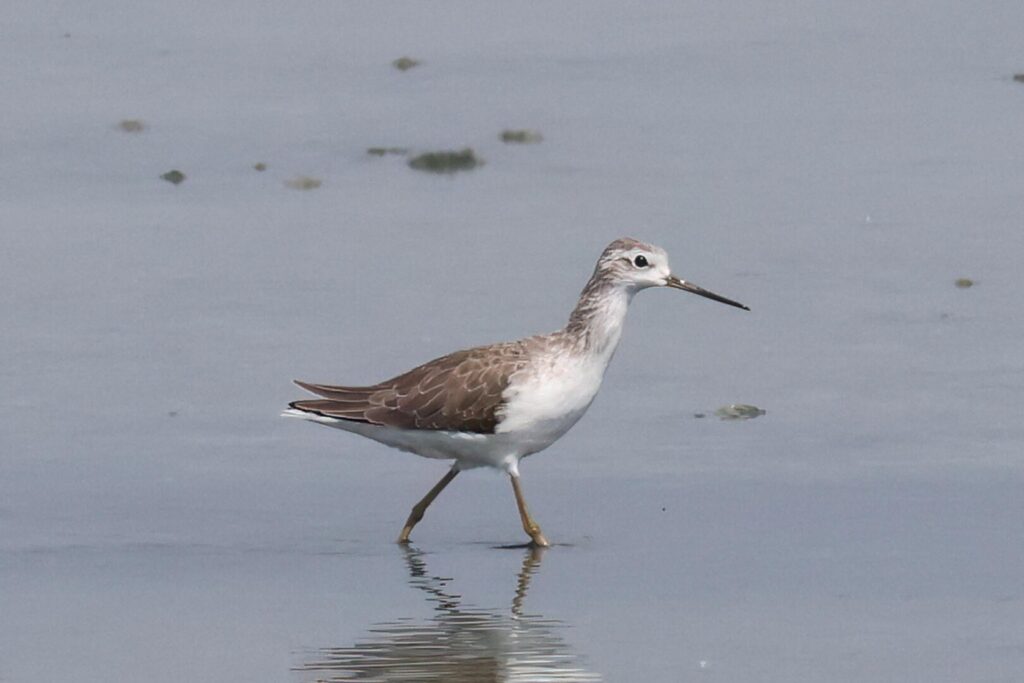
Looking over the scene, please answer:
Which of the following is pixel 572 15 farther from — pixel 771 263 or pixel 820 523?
pixel 820 523

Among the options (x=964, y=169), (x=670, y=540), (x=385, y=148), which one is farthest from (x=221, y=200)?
(x=670, y=540)

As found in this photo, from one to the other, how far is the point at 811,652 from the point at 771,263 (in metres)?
6.72

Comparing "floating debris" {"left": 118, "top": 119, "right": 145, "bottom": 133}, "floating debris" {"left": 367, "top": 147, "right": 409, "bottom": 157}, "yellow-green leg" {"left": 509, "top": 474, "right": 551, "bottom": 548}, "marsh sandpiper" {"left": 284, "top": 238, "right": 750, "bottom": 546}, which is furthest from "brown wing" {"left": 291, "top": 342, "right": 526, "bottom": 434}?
"floating debris" {"left": 118, "top": 119, "right": 145, "bottom": 133}

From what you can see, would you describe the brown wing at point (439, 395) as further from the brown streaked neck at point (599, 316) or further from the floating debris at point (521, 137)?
the floating debris at point (521, 137)

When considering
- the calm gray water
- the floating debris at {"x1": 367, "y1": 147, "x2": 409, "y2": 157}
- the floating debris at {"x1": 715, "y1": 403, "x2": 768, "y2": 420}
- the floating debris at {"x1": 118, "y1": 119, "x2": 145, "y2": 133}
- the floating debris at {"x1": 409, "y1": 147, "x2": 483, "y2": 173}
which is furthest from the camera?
the floating debris at {"x1": 118, "y1": 119, "x2": 145, "y2": 133}

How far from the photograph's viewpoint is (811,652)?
31.4 ft

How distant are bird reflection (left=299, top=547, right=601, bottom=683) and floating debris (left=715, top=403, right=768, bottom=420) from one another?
3107mm

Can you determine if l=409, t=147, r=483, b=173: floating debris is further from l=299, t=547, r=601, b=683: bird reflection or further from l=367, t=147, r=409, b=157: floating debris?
l=299, t=547, r=601, b=683: bird reflection

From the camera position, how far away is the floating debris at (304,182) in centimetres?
1819

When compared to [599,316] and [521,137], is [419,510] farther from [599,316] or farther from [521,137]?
[521,137]

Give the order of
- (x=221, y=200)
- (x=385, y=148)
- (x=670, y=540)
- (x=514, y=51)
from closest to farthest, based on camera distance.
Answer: (x=670, y=540) → (x=221, y=200) → (x=385, y=148) → (x=514, y=51)

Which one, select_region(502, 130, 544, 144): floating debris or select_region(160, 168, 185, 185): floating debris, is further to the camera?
select_region(502, 130, 544, 144): floating debris

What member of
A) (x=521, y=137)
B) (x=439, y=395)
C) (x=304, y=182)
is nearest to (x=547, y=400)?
(x=439, y=395)

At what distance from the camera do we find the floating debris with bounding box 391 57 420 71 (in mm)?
21391
